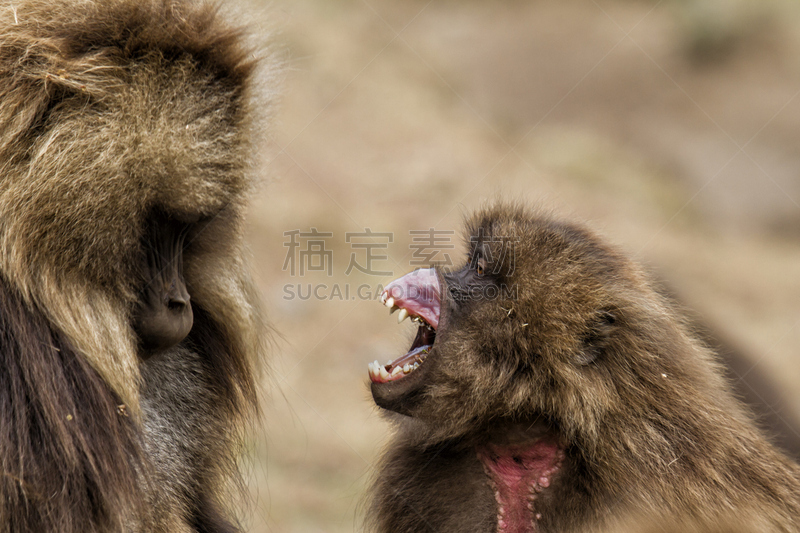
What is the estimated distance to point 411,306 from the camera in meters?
3.35

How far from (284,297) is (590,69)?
27.4 ft

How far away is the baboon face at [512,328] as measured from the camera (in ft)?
9.97

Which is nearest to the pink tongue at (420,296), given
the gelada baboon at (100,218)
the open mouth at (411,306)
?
the open mouth at (411,306)

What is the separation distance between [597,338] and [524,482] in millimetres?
605

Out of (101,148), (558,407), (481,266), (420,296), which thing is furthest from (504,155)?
(101,148)

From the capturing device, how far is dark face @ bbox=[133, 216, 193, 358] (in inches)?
112

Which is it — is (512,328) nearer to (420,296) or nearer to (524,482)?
(420,296)

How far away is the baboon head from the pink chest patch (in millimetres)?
121

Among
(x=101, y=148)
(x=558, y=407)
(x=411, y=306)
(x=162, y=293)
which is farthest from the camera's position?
(x=411, y=306)

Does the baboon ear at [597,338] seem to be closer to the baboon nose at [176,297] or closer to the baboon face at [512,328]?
the baboon face at [512,328]

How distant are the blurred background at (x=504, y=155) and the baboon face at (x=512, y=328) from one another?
167 inches

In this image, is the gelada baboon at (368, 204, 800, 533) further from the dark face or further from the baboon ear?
the dark face

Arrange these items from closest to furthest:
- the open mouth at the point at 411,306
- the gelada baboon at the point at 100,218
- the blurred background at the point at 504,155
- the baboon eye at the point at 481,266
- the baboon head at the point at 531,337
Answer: the gelada baboon at the point at 100,218, the baboon head at the point at 531,337, the open mouth at the point at 411,306, the baboon eye at the point at 481,266, the blurred background at the point at 504,155

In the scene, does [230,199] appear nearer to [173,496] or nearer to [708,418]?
[173,496]
